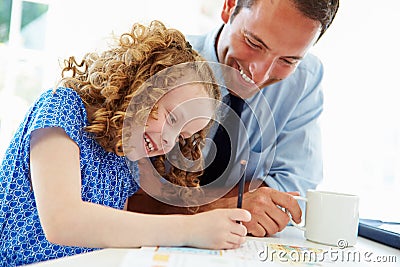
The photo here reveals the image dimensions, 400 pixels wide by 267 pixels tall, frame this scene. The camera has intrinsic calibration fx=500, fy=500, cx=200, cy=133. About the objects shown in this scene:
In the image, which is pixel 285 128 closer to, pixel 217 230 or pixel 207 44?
pixel 207 44

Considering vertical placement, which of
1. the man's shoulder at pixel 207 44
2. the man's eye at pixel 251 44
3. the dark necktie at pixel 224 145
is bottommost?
the dark necktie at pixel 224 145

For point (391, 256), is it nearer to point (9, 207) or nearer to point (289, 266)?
point (289, 266)

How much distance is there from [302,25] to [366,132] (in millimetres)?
1976

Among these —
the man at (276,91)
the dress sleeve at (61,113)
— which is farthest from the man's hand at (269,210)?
the dress sleeve at (61,113)

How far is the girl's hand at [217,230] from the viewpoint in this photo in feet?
2.23

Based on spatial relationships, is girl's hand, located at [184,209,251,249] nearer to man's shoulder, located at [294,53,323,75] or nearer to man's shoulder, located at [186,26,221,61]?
man's shoulder, located at [186,26,221,61]

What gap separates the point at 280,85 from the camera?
133 centimetres

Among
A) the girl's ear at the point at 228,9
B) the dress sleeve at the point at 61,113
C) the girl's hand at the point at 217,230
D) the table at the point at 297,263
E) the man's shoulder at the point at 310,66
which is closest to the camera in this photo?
the table at the point at 297,263

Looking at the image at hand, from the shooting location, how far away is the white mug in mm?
816

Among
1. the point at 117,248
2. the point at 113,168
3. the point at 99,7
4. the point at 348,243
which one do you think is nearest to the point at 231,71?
the point at 113,168

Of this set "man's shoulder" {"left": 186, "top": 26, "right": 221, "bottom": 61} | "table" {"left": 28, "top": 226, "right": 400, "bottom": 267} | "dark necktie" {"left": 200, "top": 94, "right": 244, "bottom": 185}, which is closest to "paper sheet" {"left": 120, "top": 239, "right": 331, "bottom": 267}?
"table" {"left": 28, "top": 226, "right": 400, "bottom": 267}

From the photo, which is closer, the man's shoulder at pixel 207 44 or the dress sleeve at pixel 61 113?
the dress sleeve at pixel 61 113

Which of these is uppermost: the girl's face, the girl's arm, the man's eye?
the man's eye

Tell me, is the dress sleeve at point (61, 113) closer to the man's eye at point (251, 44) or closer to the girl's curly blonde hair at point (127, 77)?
the girl's curly blonde hair at point (127, 77)
